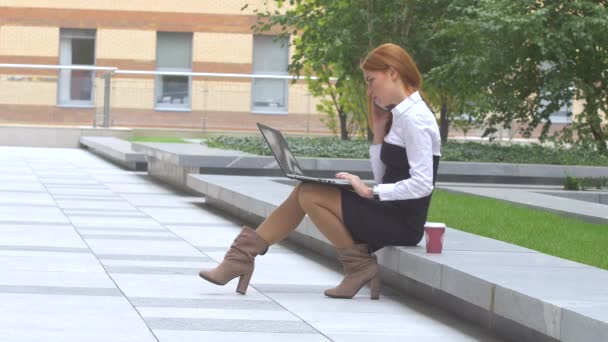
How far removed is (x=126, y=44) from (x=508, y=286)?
3293 centimetres

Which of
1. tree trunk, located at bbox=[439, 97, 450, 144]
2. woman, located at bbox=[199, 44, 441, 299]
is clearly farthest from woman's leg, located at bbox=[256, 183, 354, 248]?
tree trunk, located at bbox=[439, 97, 450, 144]

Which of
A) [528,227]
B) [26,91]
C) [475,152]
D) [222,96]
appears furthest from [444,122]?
[528,227]

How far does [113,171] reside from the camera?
853 inches

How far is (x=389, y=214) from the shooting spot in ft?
24.2

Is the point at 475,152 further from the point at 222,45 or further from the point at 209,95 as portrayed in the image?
the point at 222,45

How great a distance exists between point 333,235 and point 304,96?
24.1 meters

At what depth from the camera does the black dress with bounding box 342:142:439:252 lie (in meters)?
7.38

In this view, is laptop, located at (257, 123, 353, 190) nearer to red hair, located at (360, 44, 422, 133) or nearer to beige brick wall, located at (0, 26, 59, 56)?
red hair, located at (360, 44, 422, 133)

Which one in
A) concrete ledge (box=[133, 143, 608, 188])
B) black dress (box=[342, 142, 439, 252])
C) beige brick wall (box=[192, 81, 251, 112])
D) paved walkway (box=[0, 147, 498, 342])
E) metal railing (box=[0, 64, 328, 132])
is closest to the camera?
paved walkway (box=[0, 147, 498, 342])

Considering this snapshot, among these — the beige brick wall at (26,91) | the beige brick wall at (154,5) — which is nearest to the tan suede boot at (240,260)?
the beige brick wall at (26,91)

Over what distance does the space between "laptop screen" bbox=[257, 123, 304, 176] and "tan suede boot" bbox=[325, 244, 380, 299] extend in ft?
1.79

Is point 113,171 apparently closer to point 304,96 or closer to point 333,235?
point 304,96

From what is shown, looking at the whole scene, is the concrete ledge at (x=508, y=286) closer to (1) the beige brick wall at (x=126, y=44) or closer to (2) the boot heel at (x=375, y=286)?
(2) the boot heel at (x=375, y=286)

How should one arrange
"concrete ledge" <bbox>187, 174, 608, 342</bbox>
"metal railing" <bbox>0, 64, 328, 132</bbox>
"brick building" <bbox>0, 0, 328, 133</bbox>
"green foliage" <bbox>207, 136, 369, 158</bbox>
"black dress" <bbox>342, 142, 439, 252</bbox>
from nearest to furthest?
1. "concrete ledge" <bbox>187, 174, 608, 342</bbox>
2. "black dress" <bbox>342, 142, 439, 252</bbox>
3. "green foliage" <bbox>207, 136, 369, 158</bbox>
4. "metal railing" <bbox>0, 64, 328, 132</bbox>
5. "brick building" <bbox>0, 0, 328, 133</bbox>
